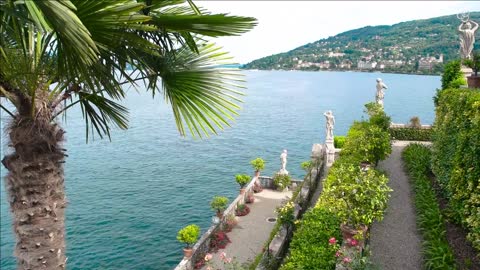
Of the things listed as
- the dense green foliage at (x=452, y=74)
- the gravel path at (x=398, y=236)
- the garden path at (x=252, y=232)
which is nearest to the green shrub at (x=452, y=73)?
the dense green foliage at (x=452, y=74)

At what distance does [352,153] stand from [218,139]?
36.2 metres

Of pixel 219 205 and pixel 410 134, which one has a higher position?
pixel 410 134

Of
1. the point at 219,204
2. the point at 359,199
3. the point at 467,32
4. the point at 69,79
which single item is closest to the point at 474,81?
the point at 467,32

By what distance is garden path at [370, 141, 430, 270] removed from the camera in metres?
9.72

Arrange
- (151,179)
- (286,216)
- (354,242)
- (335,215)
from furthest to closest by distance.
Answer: (151,179)
(286,216)
(335,215)
(354,242)

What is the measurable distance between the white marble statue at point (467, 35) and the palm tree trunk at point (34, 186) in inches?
890

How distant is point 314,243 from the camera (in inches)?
382

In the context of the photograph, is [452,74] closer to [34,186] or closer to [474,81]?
[474,81]

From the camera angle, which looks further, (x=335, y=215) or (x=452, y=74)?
(x=452, y=74)

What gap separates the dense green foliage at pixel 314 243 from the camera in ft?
29.1

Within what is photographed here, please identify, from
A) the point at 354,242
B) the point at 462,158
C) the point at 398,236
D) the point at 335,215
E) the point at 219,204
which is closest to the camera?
the point at 354,242

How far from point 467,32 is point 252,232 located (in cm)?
1617

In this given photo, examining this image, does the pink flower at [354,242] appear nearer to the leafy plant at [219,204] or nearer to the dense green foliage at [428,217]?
the dense green foliage at [428,217]

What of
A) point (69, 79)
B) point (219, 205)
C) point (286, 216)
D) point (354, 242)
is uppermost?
point (69, 79)
